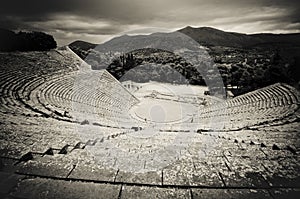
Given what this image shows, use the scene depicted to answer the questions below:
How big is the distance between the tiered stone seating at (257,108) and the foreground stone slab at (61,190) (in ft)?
38.1

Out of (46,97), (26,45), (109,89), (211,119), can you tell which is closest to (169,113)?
(211,119)

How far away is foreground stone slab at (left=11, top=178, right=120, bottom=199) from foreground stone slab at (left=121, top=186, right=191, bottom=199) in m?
0.13

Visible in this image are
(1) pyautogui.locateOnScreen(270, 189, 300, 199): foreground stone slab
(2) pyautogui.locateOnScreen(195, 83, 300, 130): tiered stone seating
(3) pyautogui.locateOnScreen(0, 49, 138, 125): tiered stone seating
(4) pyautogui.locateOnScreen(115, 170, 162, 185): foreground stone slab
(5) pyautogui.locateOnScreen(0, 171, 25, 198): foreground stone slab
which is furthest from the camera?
(2) pyautogui.locateOnScreen(195, 83, 300, 130): tiered stone seating

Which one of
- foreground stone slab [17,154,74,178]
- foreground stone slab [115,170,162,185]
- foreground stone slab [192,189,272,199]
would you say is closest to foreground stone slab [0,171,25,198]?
foreground stone slab [17,154,74,178]

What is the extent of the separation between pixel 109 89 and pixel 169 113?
23.9 feet

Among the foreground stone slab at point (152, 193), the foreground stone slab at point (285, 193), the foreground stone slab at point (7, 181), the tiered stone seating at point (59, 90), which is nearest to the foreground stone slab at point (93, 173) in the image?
the foreground stone slab at point (152, 193)

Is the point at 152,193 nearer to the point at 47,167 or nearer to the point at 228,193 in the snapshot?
the point at 228,193

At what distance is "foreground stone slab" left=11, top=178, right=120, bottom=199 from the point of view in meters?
2.48

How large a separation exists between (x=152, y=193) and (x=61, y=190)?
44.1 inches

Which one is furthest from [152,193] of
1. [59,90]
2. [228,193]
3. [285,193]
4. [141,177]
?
[59,90]

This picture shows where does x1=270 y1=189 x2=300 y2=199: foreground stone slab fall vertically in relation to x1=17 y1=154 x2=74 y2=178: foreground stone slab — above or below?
above

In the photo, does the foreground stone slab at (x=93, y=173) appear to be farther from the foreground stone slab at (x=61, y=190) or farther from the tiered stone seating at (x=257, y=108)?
the tiered stone seating at (x=257, y=108)

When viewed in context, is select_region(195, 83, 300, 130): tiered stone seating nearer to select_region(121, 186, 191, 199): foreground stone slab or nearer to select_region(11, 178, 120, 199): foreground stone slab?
select_region(121, 186, 191, 199): foreground stone slab

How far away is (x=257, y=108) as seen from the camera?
1712 cm
